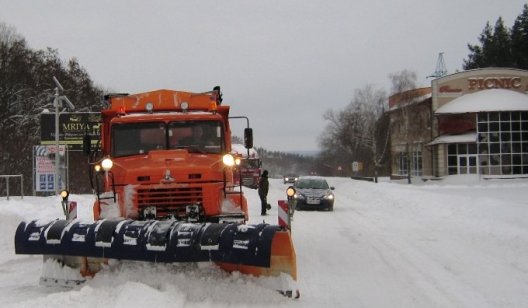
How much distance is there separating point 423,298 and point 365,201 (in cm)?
2396

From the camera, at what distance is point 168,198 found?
28.9 feet

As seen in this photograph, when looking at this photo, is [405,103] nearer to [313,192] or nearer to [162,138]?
[313,192]

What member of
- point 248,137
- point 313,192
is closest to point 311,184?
point 313,192

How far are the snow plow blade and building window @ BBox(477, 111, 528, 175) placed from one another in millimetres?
45024

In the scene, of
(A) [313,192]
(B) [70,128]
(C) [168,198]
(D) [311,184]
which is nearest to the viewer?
(C) [168,198]

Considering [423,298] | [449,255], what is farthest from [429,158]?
[423,298]

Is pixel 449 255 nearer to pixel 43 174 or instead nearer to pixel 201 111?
pixel 201 111

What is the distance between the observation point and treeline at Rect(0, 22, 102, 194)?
46.7 meters

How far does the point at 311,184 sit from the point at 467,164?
2873 centimetres

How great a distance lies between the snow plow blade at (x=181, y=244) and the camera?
7.45 metres

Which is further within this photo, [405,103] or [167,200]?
[405,103]

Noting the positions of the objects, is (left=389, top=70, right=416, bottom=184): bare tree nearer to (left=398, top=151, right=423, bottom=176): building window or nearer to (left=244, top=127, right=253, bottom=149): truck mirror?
(left=398, top=151, right=423, bottom=176): building window

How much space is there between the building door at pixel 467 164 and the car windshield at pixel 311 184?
27727 millimetres

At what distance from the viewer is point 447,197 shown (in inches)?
990
